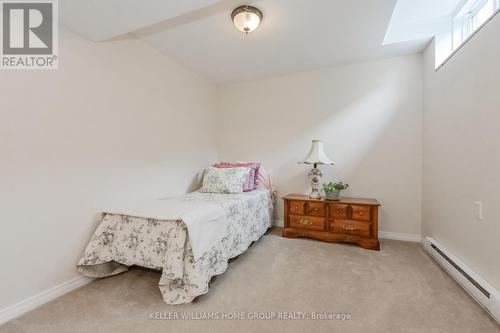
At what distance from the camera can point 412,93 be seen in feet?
9.24

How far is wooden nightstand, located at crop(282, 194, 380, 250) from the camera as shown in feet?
8.55

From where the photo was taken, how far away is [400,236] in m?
2.88

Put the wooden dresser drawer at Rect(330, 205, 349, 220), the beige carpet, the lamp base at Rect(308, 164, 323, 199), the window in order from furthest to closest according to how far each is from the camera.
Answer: the lamp base at Rect(308, 164, 323, 199) < the wooden dresser drawer at Rect(330, 205, 349, 220) < the window < the beige carpet

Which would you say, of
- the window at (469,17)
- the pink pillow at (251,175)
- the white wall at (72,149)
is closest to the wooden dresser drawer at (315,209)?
the pink pillow at (251,175)

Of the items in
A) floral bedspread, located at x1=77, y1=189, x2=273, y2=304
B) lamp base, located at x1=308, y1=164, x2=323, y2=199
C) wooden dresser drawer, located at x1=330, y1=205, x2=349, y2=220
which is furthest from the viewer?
lamp base, located at x1=308, y1=164, x2=323, y2=199

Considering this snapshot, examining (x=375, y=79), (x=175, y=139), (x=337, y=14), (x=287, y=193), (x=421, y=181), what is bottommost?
(x=287, y=193)

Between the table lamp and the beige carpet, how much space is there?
0.94 meters

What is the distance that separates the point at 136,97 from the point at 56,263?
1.63m

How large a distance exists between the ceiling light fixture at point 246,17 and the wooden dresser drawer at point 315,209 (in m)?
2.05

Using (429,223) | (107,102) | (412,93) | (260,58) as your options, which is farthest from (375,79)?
(107,102)

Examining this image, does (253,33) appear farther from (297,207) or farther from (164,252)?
(164,252)

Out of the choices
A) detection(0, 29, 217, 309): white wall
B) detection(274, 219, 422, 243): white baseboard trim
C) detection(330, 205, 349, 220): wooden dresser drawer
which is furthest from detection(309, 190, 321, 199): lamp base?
detection(0, 29, 217, 309): white wall

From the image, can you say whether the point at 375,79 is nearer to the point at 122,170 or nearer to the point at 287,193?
the point at 287,193

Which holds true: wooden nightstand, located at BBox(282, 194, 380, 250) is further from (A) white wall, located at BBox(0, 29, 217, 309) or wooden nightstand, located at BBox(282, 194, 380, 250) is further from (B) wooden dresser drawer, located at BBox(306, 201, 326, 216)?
(A) white wall, located at BBox(0, 29, 217, 309)
